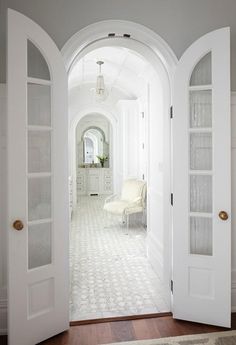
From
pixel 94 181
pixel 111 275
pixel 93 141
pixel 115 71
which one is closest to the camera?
pixel 111 275

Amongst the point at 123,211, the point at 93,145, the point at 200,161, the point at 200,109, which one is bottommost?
the point at 123,211

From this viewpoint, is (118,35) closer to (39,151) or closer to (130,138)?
(39,151)

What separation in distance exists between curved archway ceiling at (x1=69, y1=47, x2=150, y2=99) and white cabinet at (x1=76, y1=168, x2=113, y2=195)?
410 centimetres

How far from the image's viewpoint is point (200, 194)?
2604 mm

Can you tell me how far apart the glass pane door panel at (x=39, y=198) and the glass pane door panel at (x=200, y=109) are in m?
1.37

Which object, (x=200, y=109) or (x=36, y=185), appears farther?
(x=200, y=109)

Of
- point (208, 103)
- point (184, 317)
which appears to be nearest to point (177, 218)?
point (184, 317)

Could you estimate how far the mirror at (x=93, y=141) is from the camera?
11664 millimetres

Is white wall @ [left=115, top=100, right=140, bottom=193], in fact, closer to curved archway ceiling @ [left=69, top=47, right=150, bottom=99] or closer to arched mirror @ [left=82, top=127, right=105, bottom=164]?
curved archway ceiling @ [left=69, top=47, right=150, bottom=99]

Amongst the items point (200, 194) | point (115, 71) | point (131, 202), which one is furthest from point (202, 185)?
point (115, 71)

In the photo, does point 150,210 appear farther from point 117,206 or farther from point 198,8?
point 198,8

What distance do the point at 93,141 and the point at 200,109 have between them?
955 cm

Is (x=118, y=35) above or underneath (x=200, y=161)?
above

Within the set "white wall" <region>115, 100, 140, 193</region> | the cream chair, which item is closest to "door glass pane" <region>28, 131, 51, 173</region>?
the cream chair
